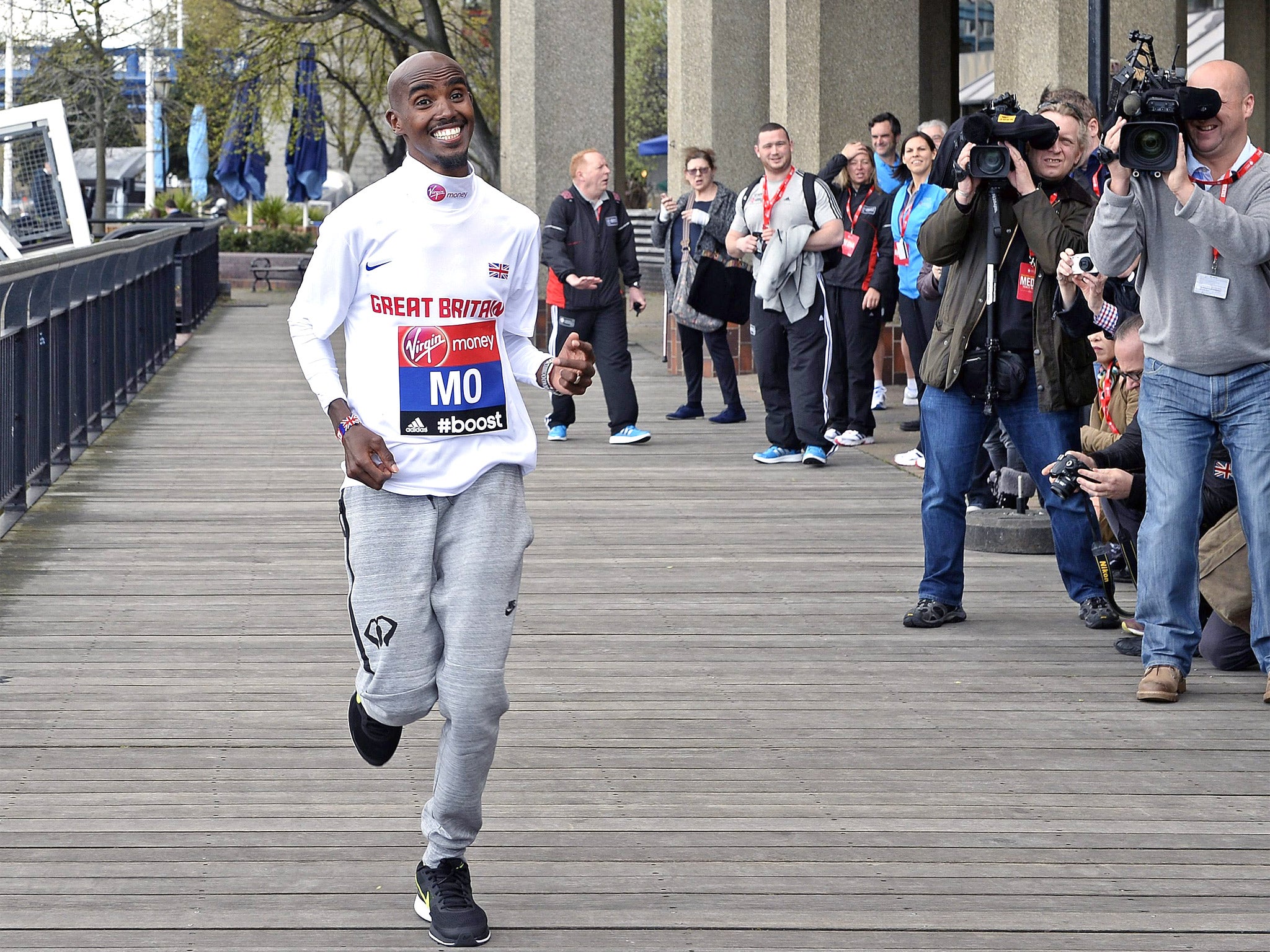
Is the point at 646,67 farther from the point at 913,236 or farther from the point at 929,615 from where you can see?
the point at 929,615

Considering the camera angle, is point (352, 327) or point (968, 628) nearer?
point (352, 327)

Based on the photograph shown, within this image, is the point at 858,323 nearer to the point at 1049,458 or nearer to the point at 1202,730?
the point at 1049,458

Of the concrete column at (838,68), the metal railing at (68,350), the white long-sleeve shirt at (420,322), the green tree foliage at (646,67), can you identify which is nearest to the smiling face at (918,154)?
the metal railing at (68,350)

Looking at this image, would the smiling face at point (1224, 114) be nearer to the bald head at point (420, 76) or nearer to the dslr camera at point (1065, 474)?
the dslr camera at point (1065, 474)

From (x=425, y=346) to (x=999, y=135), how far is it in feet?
11.0

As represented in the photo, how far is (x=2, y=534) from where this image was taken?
9023mm

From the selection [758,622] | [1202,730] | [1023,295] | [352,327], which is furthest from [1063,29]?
[352,327]

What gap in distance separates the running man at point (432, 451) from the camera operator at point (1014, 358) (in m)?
3.18

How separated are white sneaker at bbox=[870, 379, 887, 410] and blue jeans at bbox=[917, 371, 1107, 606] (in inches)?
291

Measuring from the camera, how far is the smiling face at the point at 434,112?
3.96 m

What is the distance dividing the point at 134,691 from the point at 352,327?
248 cm

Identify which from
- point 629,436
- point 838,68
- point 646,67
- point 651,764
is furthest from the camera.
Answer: point 646,67

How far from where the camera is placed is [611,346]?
12.8 metres

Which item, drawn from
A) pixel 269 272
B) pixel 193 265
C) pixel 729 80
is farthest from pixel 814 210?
pixel 269 272
